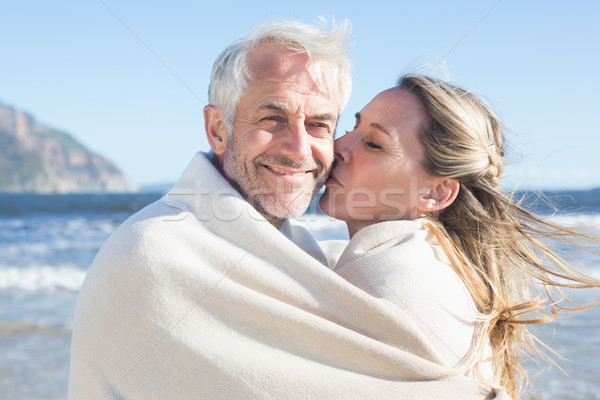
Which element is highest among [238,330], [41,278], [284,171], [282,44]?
[282,44]

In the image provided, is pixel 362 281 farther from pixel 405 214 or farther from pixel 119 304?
pixel 119 304

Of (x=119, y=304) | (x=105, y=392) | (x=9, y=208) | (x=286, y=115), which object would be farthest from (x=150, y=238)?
(x=9, y=208)

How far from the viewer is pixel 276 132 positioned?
2748 mm

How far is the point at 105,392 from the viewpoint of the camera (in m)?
2.02

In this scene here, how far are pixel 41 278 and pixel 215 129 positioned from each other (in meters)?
9.06

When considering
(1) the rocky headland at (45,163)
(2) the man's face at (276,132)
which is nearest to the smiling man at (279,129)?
(2) the man's face at (276,132)

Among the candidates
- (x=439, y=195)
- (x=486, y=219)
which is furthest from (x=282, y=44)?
(x=486, y=219)

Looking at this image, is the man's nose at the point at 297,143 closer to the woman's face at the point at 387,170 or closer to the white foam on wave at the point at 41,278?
the woman's face at the point at 387,170

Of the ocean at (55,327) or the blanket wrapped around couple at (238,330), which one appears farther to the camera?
the ocean at (55,327)

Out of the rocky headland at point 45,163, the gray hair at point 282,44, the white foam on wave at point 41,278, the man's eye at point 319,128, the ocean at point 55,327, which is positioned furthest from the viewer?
the rocky headland at point 45,163

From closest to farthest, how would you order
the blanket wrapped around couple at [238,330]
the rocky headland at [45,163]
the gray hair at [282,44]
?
the blanket wrapped around couple at [238,330], the gray hair at [282,44], the rocky headland at [45,163]

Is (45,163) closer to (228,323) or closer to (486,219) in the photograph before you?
(486,219)

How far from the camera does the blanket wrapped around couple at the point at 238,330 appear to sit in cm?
188

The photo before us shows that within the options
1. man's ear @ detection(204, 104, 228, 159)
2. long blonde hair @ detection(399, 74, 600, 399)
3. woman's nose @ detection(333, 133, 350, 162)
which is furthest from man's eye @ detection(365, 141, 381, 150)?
A: man's ear @ detection(204, 104, 228, 159)
